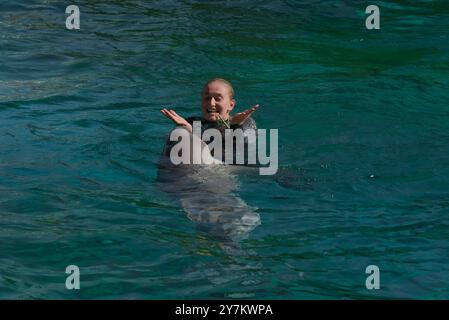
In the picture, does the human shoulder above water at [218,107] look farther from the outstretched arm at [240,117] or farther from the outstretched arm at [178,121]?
the outstretched arm at [178,121]

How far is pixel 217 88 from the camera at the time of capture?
7516 mm

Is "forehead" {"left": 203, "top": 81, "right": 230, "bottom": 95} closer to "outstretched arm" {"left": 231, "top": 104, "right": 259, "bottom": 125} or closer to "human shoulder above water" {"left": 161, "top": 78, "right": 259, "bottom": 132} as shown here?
"human shoulder above water" {"left": 161, "top": 78, "right": 259, "bottom": 132}

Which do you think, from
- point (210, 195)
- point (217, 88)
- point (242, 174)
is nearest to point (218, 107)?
point (217, 88)

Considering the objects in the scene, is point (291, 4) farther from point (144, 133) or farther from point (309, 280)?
point (309, 280)

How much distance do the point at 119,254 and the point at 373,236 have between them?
67.2 inches

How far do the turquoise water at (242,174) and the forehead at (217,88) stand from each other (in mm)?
713

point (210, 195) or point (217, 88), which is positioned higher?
point (217, 88)

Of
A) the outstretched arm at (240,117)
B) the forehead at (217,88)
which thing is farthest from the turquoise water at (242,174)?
the forehead at (217,88)

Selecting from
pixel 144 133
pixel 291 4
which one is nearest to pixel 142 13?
pixel 291 4

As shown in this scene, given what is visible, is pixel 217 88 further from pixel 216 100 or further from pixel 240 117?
pixel 240 117

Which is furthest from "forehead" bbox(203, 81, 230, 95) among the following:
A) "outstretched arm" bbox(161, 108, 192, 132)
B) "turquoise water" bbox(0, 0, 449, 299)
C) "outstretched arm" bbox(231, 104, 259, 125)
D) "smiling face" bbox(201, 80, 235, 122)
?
"turquoise water" bbox(0, 0, 449, 299)

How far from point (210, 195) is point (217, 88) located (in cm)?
106

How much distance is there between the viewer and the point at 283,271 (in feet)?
18.8

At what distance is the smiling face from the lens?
24.7 feet
